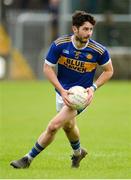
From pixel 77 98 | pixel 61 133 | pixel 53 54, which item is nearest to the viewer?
pixel 77 98

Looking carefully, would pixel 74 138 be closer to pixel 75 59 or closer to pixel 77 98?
pixel 77 98

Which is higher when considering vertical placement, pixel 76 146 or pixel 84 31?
pixel 84 31

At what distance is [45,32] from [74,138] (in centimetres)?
2281

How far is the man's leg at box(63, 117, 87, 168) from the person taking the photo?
37.5 feet

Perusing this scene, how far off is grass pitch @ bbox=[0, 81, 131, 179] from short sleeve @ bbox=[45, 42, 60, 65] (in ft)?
4.78

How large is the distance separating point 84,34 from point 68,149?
3.42m

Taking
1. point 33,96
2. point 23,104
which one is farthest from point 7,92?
point 23,104

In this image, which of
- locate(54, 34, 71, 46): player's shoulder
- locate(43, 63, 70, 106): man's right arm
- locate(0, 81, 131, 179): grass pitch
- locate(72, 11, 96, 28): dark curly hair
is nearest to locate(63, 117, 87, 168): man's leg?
locate(0, 81, 131, 179): grass pitch

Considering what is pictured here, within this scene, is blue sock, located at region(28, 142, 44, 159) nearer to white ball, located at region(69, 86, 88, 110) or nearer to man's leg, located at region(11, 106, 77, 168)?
man's leg, located at region(11, 106, 77, 168)

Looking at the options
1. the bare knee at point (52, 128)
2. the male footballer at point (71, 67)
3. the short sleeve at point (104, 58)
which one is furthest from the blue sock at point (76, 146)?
the short sleeve at point (104, 58)

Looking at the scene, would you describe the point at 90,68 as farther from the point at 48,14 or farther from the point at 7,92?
the point at 48,14

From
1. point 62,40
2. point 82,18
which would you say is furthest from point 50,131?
point 82,18

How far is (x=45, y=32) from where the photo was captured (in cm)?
3428

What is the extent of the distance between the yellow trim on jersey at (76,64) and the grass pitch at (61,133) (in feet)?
4.41
